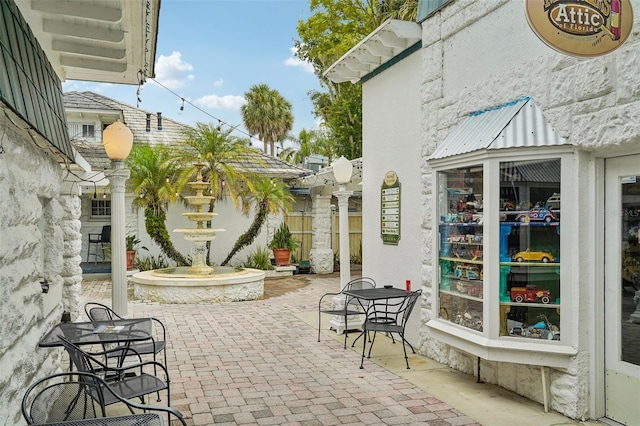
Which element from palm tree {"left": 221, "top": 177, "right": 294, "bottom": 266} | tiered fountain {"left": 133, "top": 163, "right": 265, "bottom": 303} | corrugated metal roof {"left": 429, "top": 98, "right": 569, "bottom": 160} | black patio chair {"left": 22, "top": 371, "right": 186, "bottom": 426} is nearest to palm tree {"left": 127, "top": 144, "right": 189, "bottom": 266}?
palm tree {"left": 221, "top": 177, "right": 294, "bottom": 266}

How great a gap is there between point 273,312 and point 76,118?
11.1 meters

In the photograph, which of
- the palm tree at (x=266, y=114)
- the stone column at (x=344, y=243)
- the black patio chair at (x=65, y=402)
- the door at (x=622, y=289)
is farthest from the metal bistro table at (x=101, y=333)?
the palm tree at (x=266, y=114)

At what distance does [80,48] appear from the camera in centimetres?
577

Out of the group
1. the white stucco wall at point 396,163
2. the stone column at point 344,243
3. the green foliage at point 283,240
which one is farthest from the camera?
the green foliage at point 283,240

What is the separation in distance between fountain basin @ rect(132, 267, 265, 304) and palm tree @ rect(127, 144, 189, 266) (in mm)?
3293

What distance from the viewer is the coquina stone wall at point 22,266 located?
3.32 metres

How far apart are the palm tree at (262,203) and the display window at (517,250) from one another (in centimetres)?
1045

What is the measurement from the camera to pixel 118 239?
6633 millimetres

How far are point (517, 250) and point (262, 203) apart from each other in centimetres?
1136

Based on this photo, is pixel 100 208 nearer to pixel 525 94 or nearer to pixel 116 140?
pixel 116 140

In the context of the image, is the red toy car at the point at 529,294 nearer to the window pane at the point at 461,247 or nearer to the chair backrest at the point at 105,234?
the window pane at the point at 461,247

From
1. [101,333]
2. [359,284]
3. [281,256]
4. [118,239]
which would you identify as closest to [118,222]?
[118,239]

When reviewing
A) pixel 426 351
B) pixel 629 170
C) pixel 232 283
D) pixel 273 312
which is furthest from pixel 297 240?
pixel 629 170

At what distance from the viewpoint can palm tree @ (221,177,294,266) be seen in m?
15.9
